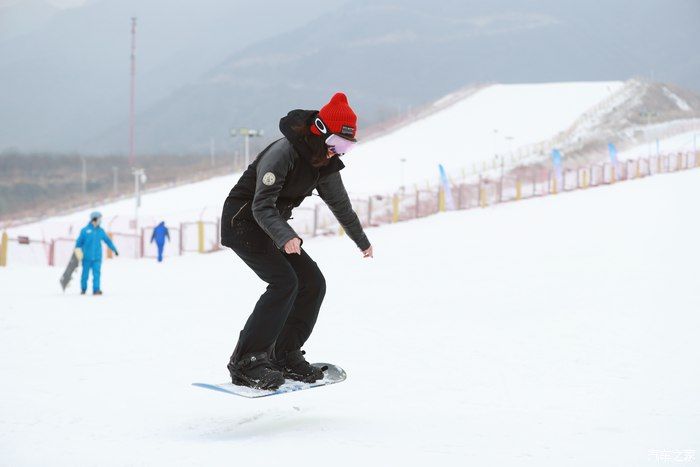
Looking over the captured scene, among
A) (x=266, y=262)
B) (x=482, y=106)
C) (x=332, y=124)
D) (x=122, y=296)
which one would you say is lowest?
(x=122, y=296)

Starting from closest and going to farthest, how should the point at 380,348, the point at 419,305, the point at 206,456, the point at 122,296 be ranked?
the point at 206,456 → the point at 380,348 → the point at 419,305 → the point at 122,296

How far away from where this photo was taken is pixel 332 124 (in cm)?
594

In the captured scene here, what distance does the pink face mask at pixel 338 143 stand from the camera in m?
5.96

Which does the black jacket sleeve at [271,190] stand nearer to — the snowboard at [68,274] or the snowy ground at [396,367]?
the snowy ground at [396,367]

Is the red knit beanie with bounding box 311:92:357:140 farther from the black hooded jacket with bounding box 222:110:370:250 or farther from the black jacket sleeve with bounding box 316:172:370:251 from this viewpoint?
the black jacket sleeve with bounding box 316:172:370:251

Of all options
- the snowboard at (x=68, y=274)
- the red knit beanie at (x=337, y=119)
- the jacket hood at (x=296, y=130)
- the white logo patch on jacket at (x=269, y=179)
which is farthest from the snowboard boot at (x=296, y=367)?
the snowboard at (x=68, y=274)

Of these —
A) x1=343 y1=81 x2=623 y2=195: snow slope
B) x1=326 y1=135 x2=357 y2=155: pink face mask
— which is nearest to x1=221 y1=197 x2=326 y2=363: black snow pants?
x1=326 y1=135 x2=357 y2=155: pink face mask

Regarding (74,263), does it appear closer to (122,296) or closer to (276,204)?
(122,296)

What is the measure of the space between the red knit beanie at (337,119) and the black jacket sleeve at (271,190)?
0.85ft

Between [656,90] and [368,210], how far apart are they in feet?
202

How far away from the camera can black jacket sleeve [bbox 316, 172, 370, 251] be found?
249 inches

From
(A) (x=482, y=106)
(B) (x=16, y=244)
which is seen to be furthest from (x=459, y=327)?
(A) (x=482, y=106)

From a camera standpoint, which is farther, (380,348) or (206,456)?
(380,348)

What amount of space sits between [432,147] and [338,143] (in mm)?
60461
